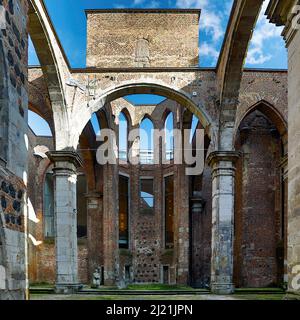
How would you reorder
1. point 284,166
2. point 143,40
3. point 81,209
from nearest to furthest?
point 284,166 → point 143,40 → point 81,209

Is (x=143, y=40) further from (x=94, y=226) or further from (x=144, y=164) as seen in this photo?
(x=94, y=226)

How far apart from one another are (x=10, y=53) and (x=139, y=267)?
608 inches

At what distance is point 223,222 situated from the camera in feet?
39.3

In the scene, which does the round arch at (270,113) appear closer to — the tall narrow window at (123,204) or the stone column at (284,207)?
the stone column at (284,207)

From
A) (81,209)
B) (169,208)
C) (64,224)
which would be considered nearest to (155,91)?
(64,224)

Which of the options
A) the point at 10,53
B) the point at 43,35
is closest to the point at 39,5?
the point at 43,35

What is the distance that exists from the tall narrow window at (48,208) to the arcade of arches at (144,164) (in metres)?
0.06

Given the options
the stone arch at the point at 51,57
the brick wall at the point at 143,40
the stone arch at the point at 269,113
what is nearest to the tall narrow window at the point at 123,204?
the brick wall at the point at 143,40

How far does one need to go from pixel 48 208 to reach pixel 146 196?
508 centimetres

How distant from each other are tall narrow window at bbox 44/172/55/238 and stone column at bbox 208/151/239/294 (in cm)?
1053

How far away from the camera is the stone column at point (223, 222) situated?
11859 mm

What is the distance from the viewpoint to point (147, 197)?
67.2ft

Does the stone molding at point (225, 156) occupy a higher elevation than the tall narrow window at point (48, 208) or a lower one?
higher

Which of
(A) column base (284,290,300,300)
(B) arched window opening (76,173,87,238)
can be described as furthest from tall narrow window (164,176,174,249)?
(A) column base (284,290,300,300)
